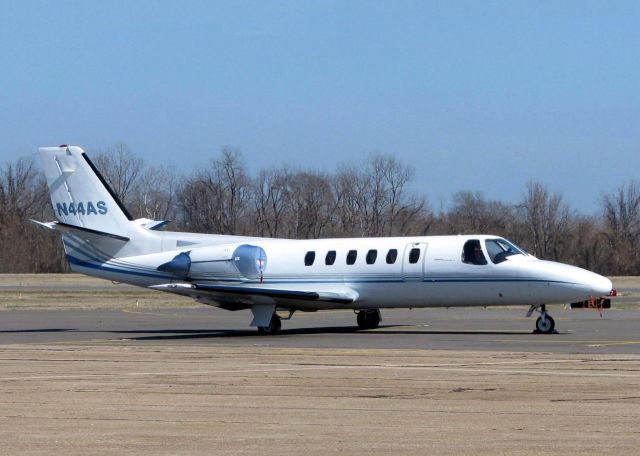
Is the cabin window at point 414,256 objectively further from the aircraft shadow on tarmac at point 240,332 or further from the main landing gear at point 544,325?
the main landing gear at point 544,325

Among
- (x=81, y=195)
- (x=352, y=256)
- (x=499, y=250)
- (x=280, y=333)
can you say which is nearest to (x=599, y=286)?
(x=499, y=250)

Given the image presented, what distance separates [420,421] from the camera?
12.6 metres

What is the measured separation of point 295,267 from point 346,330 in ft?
7.08

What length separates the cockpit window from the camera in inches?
1141

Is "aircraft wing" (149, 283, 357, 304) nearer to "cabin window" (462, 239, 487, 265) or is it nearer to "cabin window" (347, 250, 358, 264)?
"cabin window" (347, 250, 358, 264)

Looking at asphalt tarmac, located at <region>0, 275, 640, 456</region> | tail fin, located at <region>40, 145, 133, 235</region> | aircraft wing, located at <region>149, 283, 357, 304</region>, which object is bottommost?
asphalt tarmac, located at <region>0, 275, 640, 456</region>

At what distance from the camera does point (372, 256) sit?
30.5 meters

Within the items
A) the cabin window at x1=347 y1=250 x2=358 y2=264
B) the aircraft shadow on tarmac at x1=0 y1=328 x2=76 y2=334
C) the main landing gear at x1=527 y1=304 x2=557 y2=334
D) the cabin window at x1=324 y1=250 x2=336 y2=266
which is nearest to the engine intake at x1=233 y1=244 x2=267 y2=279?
the cabin window at x1=324 y1=250 x2=336 y2=266

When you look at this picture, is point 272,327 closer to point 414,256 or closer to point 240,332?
point 240,332

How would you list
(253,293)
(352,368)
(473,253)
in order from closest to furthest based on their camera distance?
(352,368), (473,253), (253,293)

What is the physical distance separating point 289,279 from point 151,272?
13.0ft

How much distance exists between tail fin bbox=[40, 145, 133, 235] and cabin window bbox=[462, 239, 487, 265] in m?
9.87

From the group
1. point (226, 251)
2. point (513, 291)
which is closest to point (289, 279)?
point (226, 251)

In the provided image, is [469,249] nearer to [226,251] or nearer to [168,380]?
[226,251]
